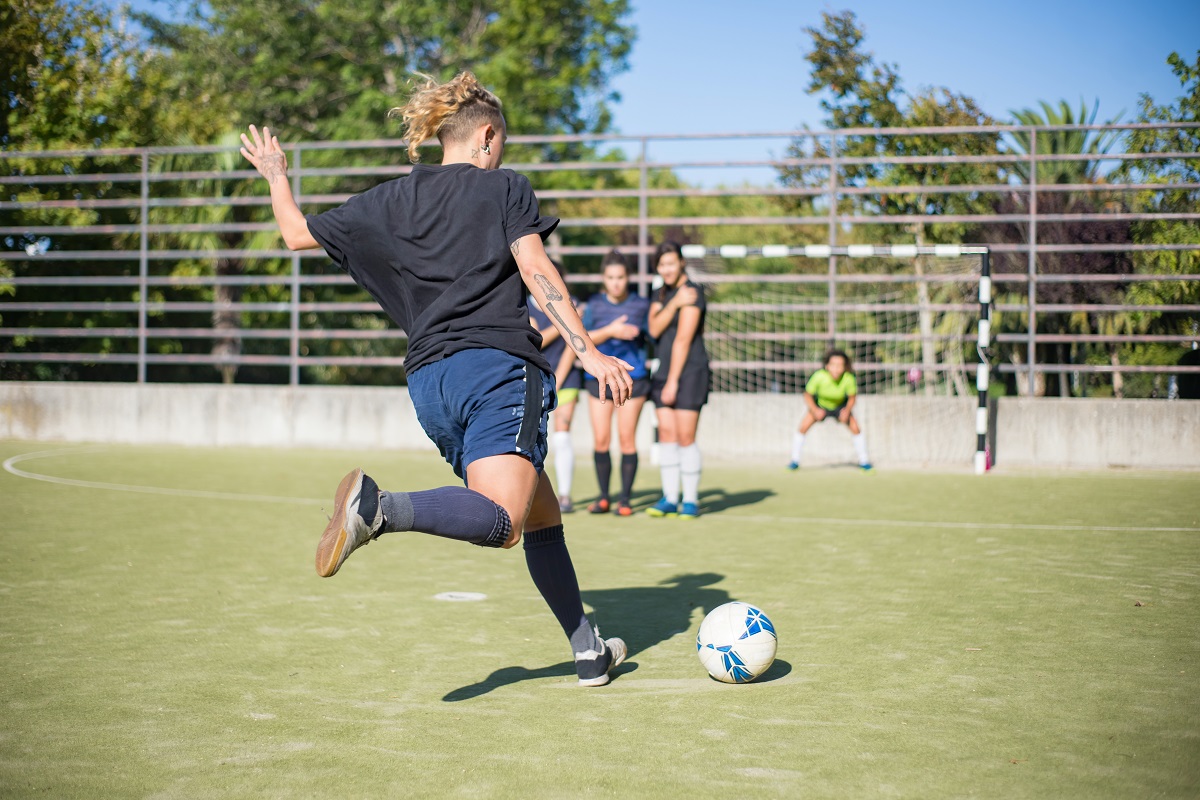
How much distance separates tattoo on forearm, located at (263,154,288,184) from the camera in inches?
164

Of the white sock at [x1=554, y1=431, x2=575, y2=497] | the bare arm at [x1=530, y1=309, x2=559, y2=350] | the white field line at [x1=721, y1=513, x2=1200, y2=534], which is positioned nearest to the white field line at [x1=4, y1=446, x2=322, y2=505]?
the white sock at [x1=554, y1=431, x2=575, y2=497]

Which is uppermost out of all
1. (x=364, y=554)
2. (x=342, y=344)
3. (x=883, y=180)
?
(x=883, y=180)

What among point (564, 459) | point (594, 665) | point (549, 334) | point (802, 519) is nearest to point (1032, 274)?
point (802, 519)

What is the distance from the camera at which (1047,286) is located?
16.2m

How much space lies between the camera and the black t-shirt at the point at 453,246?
12.4 ft

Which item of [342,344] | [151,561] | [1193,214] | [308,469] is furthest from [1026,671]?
[342,344]

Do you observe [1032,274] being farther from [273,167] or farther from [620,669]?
[273,167]

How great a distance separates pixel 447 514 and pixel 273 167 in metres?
1.55

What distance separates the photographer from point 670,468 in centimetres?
919

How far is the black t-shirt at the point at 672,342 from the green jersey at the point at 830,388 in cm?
392

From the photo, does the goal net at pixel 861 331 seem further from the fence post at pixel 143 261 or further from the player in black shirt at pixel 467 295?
the player in black shirt at pixel 467 295

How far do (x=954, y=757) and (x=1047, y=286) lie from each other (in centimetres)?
1410

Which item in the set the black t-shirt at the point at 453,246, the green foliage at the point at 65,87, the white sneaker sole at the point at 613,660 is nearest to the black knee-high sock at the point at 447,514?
the black t-shirt at the point at 453,246

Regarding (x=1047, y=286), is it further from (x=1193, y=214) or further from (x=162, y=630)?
(x=162, y=630)
